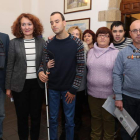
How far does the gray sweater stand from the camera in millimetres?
1667

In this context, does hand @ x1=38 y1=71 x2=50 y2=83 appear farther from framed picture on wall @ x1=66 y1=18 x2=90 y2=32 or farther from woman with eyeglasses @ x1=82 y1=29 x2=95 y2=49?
framed picture on wall @ x1=66 y1=18 x2=90 y2=32

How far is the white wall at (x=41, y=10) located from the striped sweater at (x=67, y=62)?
106 inches

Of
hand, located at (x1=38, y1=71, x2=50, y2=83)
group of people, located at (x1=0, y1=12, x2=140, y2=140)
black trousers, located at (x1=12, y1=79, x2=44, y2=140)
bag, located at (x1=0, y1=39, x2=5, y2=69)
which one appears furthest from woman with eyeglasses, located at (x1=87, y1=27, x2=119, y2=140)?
bag, located at (x1=0, y1=39, x2=5, y2=69)

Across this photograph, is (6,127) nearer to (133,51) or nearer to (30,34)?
(30,34)

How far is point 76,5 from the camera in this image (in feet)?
15.6

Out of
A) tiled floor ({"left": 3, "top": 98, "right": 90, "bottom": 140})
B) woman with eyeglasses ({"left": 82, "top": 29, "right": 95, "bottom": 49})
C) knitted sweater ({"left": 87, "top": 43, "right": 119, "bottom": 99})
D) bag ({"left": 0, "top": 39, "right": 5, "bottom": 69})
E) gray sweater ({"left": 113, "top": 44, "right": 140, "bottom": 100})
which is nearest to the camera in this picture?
gray sweater ({"left": 113, "top": 44, "right": 140, "bottom": 100})

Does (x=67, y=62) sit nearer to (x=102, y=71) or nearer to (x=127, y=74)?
(x=102, y=71)

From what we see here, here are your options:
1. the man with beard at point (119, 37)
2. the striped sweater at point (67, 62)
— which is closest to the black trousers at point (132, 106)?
the striped sweater at point (67, 62)

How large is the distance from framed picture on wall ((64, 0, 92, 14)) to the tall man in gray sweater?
10.1 ft

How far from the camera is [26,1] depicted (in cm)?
560

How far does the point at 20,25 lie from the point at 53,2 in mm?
3835

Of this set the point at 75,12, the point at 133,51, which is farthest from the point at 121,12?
the point at 133,51

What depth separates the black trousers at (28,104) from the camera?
1.94 metres

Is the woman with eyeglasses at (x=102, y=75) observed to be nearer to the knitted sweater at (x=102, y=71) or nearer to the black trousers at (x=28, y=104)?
the knitted sweater at (x=102, y=71)
